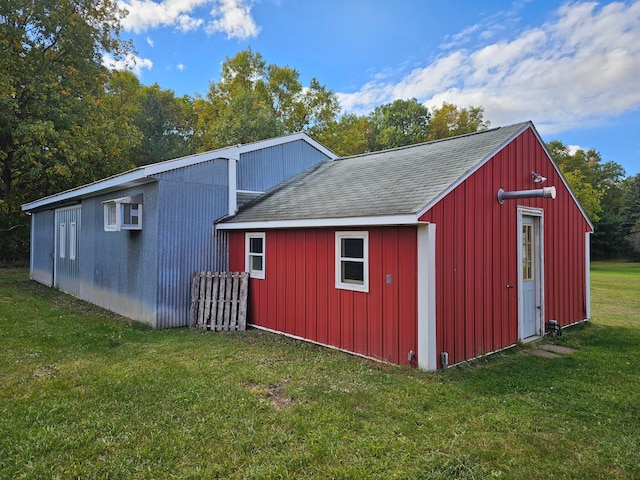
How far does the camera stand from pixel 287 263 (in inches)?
268

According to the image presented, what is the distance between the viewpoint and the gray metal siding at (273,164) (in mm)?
8805

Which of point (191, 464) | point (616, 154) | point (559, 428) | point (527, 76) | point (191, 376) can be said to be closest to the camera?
point (191, 464)

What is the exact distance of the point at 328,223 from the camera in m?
5.80

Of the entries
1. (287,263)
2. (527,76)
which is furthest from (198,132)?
(287,263)

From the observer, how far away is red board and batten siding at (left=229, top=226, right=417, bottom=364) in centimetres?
507

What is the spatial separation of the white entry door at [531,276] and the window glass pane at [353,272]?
3.14 meters

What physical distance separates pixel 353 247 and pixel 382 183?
1516mm

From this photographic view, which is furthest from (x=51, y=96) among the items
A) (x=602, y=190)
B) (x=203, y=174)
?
(x=602, y=190)

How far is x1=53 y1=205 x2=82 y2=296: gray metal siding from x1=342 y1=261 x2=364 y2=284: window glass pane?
28.7 feet

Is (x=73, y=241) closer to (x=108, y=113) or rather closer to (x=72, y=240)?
(x=72, y=240)

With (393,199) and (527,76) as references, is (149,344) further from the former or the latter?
(527,76)

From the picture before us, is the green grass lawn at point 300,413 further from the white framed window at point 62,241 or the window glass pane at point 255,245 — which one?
the white framed window at point 62,241

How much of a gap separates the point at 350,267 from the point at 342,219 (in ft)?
2.54

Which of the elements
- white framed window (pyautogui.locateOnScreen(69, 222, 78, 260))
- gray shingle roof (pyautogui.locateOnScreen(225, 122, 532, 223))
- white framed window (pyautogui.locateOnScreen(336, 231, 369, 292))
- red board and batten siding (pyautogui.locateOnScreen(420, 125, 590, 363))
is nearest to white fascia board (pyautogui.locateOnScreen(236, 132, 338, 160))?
gray shingle roof (pyautogui.locateOnScreen(225, 122, 532, 223))
